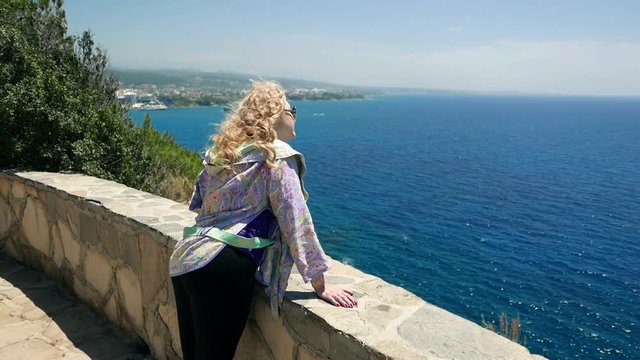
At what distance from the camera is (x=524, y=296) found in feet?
56.5

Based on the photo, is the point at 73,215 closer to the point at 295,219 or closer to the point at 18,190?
the point at 18,190

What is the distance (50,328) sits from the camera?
145 inches

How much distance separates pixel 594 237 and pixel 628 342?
10397 millimetres

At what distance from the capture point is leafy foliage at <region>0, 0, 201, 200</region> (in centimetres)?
518

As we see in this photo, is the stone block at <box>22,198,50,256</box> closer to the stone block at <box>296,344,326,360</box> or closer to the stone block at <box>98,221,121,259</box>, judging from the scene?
the stone block at <box>98,221,121,259</box>

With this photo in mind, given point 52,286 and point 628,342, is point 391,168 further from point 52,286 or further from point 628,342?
point 52,286

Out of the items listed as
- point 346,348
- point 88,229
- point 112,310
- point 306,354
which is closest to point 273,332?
point 306,354

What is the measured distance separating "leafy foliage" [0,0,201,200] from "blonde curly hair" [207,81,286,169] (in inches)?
149

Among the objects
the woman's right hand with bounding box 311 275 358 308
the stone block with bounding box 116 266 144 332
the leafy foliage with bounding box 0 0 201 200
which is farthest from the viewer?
the leafy foliage with bounding box 0 0 201 200

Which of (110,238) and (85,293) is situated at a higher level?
(110,238)

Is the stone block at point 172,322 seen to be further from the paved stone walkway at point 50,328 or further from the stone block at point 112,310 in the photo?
the stone block at point 112,310

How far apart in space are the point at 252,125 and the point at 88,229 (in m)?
2.37

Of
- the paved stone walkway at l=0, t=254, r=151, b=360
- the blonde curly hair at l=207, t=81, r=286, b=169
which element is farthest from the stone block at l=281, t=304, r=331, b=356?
the paved stone walkway at l=0, t=254, r=151, b=360

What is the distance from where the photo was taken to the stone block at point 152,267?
3.09m
